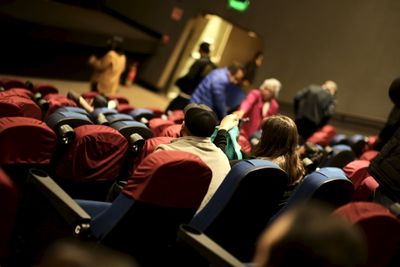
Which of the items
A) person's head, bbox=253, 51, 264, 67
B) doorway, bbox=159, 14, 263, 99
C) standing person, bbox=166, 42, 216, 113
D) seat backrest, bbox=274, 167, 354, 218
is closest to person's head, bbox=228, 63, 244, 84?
standing person, bbox=166, 42, 216, 113

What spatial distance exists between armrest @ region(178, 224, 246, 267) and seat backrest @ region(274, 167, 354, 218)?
46 centimetres

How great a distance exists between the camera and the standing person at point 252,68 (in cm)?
929

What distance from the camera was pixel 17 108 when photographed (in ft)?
10.3

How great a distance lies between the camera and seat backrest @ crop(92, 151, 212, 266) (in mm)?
2248

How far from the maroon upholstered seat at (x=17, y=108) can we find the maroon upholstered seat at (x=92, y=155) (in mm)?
485

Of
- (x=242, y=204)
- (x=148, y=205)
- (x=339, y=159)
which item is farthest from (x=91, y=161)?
(x=339, y=159)

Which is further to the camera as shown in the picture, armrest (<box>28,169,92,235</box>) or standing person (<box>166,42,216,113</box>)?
standing person (<box>166,42,216,113</box>)

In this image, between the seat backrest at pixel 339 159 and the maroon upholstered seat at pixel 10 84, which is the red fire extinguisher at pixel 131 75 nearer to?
the maroon upholstered seat at pixel 10 84

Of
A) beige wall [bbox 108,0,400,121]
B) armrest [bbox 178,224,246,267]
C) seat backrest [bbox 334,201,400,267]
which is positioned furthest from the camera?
beige wall [bbox 108,0,400,121]

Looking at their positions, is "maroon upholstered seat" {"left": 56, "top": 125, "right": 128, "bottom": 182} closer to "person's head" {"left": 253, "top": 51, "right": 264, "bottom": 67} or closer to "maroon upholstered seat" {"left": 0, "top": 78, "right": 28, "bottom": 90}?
"maroon upholstered seat" {"left": 0, "top": 78, "right": 28, "bottom": 90}

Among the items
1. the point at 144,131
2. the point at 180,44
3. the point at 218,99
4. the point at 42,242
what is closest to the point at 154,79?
the point at 180,44

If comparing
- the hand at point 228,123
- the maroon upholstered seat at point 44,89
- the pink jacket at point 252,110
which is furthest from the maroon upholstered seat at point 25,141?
the pink jacket at point 252,110

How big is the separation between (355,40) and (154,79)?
391cm

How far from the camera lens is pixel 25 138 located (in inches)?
100
